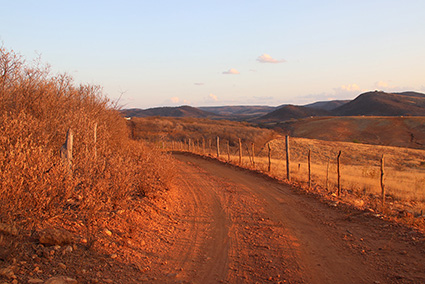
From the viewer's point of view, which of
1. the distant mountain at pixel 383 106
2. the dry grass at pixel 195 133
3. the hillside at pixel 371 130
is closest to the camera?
the dry grass at pixel 195 133

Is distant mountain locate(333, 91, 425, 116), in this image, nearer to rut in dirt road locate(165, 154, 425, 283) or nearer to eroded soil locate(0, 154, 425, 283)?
rut in dirt road locate(165, 154, 425, 283)

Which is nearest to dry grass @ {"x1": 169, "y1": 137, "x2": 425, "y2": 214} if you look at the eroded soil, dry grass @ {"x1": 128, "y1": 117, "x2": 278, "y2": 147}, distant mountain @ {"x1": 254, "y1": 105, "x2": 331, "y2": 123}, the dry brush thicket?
dry grass @ {"x1": 128, "y1": 117, "x2": 278, "y2": 147}

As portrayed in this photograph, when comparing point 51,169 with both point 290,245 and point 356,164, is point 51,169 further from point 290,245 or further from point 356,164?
point 356,164

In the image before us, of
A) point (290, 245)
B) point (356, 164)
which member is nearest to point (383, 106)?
point (356, 164)

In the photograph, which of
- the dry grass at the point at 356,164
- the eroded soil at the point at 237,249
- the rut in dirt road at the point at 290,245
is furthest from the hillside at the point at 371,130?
the eroded soil at the point at 237,249

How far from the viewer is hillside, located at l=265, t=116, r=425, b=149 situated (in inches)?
2187

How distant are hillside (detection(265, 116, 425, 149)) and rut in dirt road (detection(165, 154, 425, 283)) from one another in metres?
50.6

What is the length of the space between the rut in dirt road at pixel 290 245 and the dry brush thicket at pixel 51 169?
165 cm

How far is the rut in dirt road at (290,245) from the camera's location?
5.34 meters

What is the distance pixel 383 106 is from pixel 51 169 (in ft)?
458

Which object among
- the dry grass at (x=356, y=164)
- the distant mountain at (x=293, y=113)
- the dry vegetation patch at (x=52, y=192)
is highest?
the distant mountain at (x=293, y=113)

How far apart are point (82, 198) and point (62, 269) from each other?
206 centimetres

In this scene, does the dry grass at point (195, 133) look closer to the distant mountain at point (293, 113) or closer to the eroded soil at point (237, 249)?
the eroded soil at point (237, 249)

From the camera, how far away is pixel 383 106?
12762cm
